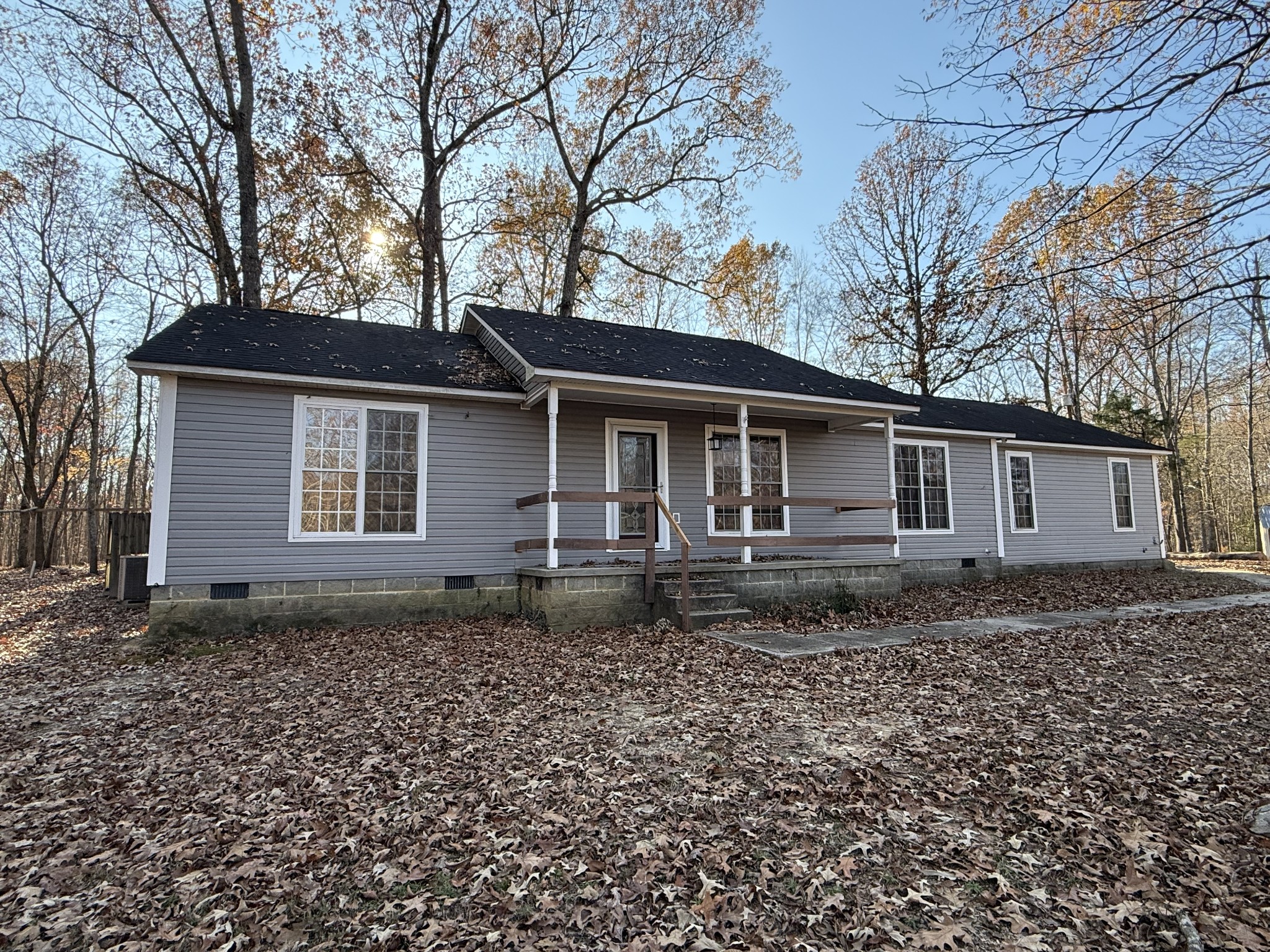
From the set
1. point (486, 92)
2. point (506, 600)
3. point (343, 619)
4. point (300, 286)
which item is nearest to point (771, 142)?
point (486, 92)

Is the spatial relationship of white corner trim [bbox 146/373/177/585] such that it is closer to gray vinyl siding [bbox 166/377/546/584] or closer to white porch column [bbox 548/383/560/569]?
gray vinyl siding [bbox 166/377/546/584]

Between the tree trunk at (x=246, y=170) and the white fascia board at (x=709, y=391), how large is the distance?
10559mm

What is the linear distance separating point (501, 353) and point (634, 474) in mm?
2994

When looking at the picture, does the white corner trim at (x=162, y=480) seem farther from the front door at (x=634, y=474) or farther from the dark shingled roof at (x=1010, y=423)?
the dark shingled roof at (x=1010, y=423)

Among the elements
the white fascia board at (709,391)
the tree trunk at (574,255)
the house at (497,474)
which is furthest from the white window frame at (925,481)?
the tree trunk at (574,255)

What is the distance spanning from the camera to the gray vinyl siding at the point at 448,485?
8.16 metres

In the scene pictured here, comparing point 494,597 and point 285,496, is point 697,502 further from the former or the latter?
point 285,496

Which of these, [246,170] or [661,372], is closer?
[661,372]

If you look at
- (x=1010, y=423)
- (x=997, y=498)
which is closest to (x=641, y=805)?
(x=997, y=498)

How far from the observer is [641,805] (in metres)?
3.59

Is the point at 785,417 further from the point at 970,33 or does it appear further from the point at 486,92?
the point at 486,92

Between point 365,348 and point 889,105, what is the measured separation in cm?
844

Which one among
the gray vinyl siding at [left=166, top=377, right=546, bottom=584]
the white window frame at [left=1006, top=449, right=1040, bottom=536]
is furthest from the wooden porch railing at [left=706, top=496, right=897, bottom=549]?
the white window frame at [left=1006, top=449, right=1040, bottom=536]

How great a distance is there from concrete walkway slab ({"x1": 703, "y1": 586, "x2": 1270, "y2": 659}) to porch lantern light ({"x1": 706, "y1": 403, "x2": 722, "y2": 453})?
160 inches
